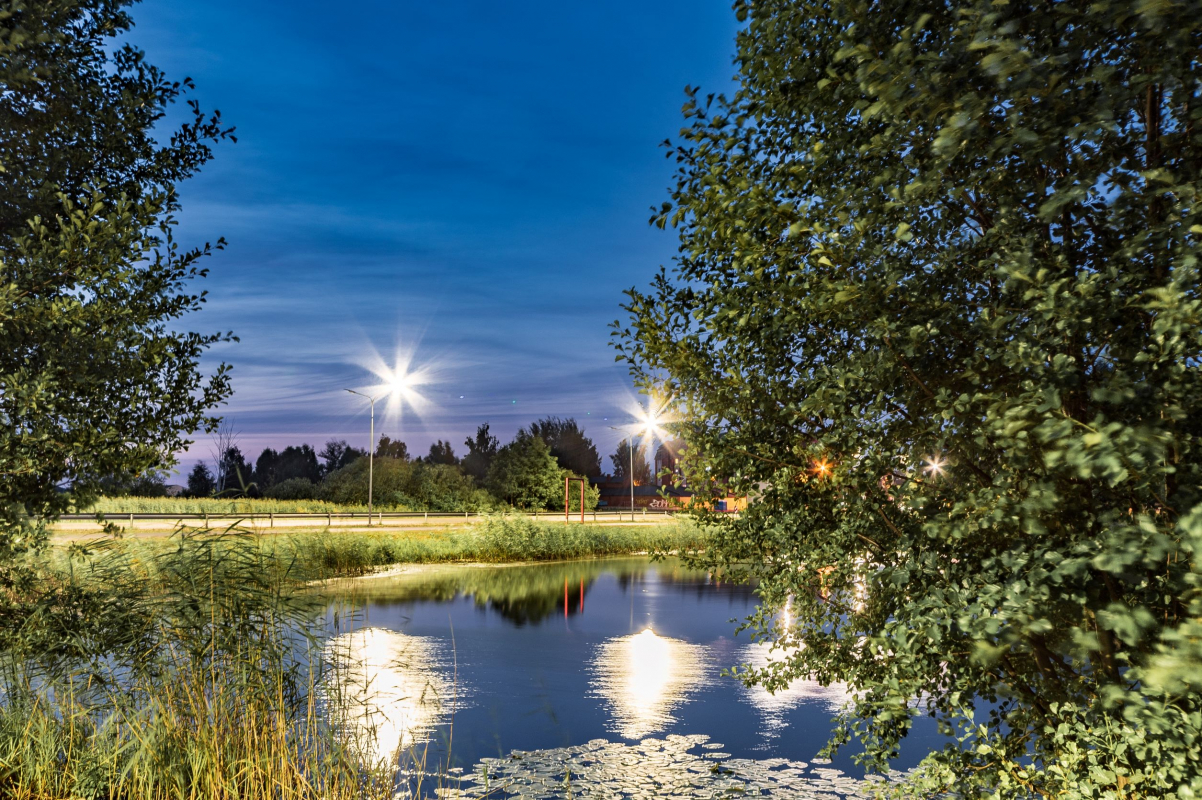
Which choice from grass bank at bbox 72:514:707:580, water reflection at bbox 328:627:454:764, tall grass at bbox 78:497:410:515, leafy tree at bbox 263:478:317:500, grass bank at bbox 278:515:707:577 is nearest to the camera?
water reflection at bbox 328:627:454:764

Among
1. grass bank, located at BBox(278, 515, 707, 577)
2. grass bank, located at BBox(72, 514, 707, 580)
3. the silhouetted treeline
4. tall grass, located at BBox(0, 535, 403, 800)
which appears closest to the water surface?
tall grass, located at BBox(0, 535, 403, 800)

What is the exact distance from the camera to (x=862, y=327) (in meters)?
4.51

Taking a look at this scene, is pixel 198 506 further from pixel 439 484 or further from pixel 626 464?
pixel 626 464

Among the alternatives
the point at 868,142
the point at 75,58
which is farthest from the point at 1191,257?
the point at 75,58

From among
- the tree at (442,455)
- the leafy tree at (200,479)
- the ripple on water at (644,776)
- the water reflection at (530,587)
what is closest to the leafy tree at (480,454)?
the tree at (442,455)

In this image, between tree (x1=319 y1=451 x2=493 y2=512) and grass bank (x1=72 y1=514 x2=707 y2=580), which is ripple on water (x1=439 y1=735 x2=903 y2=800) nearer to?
grass bank (x1=72 y1=514 x2=707 y2=580)

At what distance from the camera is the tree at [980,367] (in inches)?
126

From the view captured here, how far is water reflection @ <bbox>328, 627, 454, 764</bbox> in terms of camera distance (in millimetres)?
8352

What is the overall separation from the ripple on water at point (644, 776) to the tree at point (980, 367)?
388 cm

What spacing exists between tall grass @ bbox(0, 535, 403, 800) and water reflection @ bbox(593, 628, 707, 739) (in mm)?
4727

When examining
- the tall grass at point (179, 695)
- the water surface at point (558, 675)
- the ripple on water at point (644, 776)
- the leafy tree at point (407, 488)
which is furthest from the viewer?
the leafy tree at point (407, 488)

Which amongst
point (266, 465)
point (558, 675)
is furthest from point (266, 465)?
point (558, 675)

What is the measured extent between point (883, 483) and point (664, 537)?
3647 cm

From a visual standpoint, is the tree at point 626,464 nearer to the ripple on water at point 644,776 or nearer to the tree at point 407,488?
the tree at point 407,488
